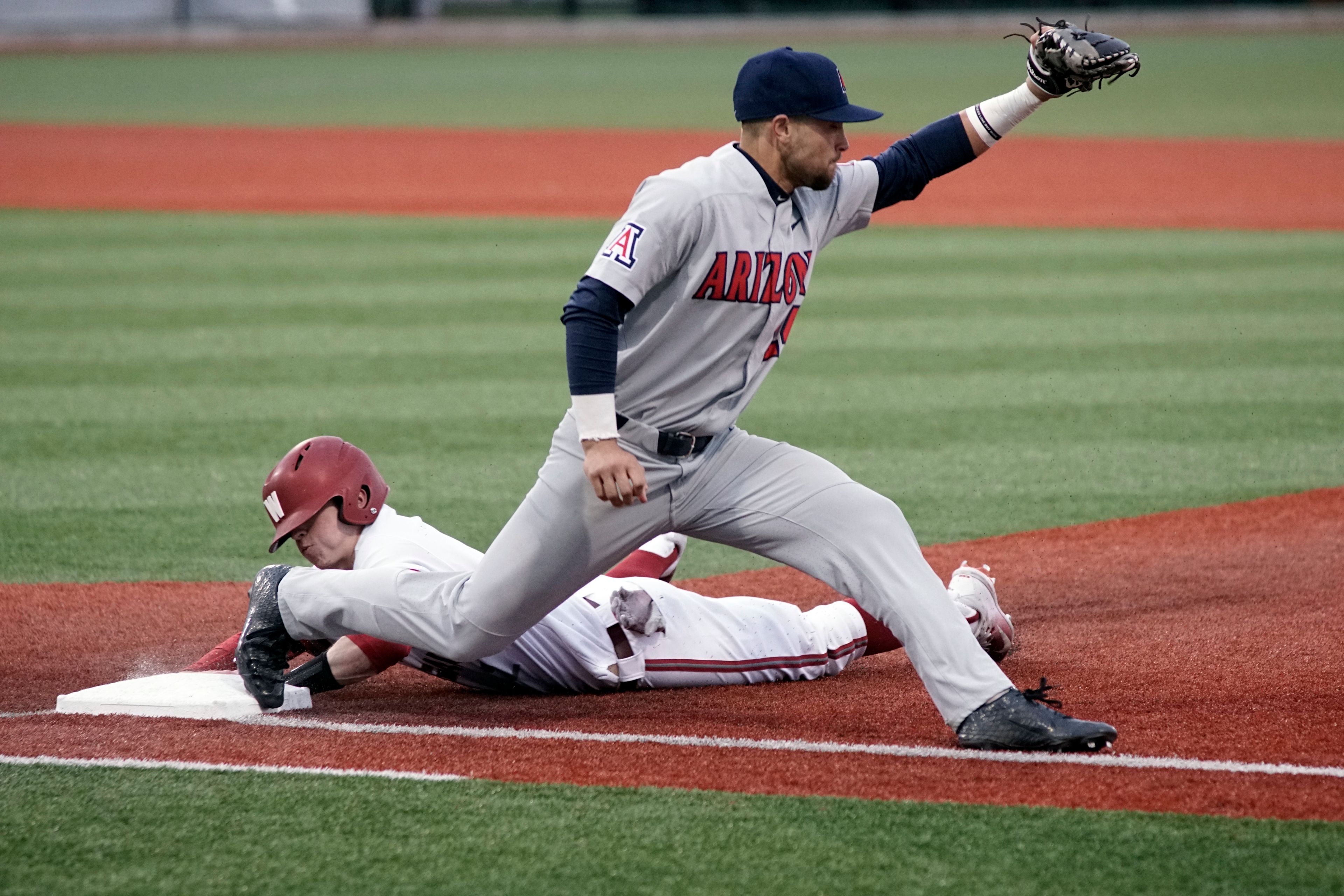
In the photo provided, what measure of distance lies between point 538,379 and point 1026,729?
559 centimetres

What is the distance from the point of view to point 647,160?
765 inches

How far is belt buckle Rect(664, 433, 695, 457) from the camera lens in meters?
3.73

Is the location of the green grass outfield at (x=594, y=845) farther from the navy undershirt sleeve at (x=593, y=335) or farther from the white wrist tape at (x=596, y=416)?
the navy undershirt sleeve at (x=593, y=335)

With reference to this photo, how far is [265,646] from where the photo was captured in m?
4.01

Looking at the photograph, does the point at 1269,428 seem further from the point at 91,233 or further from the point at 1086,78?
the point at 91,233

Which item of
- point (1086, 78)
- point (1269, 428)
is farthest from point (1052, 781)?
point (1269, 428)

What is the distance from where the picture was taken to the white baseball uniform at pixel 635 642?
4.23 meters

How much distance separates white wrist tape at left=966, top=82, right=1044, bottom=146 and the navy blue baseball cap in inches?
19.6

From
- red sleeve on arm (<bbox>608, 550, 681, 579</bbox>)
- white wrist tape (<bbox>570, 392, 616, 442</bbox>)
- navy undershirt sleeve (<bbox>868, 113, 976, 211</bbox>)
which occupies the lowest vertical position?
red sleeve on arm (<bbox>608, 550, 681, 579</bbox>)

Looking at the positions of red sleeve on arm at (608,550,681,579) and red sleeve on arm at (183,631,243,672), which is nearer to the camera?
red sleeve on arm at (183,631,243,672)

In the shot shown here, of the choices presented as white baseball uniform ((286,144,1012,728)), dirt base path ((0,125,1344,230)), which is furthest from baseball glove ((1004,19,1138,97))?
dirt base path ((0,125,1344,230))

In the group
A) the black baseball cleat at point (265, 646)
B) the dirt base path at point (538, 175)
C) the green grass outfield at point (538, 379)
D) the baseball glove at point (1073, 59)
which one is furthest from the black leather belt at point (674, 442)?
the dirt base path at point (538, 175)

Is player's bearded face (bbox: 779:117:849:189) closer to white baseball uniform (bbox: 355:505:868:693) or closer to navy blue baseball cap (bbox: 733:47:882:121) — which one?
navy blue baseball cap (bbox: 733:47:882:121)

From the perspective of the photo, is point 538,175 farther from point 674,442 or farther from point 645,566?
point 674,442
